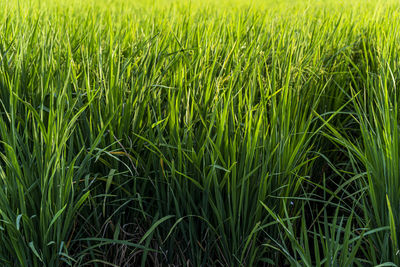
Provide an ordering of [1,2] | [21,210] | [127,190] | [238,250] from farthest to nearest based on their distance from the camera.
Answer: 1. [1,2]
2. [127,190]
3. [238,250]
4. [21,210]

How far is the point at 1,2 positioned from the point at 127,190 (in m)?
1.79

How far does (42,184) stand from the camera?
3.41 ft

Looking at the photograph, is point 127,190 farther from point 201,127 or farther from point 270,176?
point 270,176

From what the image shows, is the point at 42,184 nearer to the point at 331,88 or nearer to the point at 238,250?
the point at 238,250

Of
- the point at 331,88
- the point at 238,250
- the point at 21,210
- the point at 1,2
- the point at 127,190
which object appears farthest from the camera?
the point at 1,2

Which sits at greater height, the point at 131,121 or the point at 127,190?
the point at 131,121

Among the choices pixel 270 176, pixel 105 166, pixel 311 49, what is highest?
pixel 311 49

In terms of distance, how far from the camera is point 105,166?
1330 millimetres

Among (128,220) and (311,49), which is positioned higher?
(311,49)

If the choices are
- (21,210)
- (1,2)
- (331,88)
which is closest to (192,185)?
(21,210)

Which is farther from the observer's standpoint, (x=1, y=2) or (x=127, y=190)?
(x=1, y=2)

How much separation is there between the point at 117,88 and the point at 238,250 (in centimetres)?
56

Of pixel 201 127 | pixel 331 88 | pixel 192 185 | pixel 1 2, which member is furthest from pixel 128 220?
pixel 1 2

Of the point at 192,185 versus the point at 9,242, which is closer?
the point at 9,242
